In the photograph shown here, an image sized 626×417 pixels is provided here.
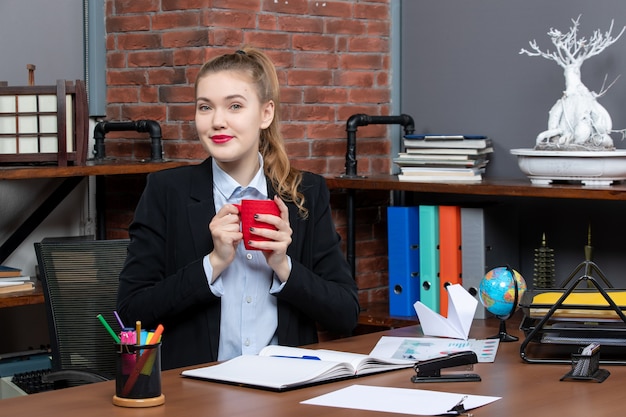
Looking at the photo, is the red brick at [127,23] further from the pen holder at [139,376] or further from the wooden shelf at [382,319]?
the pen holder at [139,376]

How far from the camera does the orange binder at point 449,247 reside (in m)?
3.57

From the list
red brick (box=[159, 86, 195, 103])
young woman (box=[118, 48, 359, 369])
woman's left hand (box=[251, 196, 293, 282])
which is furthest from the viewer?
red brick (box=[159, 86, 195, 103])

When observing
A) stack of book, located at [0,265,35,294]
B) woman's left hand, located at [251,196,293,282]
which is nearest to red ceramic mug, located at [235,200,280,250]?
woman's left hand, located at [251,196,293,282]

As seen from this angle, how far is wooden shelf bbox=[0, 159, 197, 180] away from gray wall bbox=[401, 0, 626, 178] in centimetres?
102

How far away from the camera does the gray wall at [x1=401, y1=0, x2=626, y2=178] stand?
3.51 metres

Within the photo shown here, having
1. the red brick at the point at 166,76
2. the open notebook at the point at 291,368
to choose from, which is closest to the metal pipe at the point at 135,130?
the red brick at the point at 166,76

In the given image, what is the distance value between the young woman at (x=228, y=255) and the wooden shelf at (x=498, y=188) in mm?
843

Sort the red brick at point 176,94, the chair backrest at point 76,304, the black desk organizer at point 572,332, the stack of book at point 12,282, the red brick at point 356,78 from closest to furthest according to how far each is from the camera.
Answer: the black desk organizer at point 572,332 → the chair backrest at point 76,304 → the stack of book at point 12,282 → the red brick at point 176,94 → the red brick at point 356,78

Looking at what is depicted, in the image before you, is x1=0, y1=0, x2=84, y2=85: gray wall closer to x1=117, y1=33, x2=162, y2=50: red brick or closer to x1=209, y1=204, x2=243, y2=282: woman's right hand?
x1=117, y1=33, x2=162, y2=50: red brick

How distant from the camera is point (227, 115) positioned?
244 centimetres

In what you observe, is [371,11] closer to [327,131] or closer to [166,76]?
[327,131]

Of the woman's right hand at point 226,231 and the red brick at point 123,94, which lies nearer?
the woman's right hand at point 226,231

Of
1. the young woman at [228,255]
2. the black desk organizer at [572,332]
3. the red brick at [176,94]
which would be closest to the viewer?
the black desk organizer at [572,332]

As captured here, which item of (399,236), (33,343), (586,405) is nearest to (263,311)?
(586,405)
